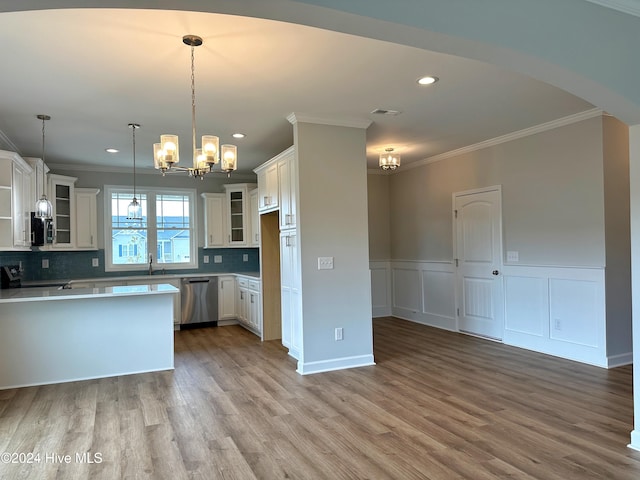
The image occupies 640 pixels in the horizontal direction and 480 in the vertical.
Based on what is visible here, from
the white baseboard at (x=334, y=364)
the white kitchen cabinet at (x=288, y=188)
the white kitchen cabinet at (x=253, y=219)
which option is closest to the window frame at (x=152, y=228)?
the white kitchen cabinet at (x=253, y=219)

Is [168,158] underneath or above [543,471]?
above

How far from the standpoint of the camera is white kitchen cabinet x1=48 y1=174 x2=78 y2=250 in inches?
249

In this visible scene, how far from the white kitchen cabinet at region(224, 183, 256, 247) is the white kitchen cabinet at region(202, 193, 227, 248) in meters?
0.09

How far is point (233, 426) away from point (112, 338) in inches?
79.5

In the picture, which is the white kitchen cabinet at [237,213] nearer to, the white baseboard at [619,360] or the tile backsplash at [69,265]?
the tile backsplash at [69,265]

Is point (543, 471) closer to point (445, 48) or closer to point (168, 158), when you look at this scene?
point (445, 48)

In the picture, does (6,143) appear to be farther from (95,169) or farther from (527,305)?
(527,305)

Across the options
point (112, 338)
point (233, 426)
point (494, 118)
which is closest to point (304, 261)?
point (233, 426)

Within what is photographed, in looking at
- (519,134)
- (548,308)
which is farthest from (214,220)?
(548,308)

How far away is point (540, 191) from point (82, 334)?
17.4 ft

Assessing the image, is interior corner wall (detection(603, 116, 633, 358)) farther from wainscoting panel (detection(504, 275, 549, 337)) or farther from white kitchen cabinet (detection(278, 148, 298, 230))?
white kitchen cabinet (detection(278, 148, 298, 230))

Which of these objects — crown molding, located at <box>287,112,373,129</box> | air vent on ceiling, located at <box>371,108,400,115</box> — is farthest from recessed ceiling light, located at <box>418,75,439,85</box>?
crown molding, located at <box>287,112,373,129</box>

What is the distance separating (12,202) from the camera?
14.7 feet

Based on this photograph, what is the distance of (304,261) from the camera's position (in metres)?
4.44
